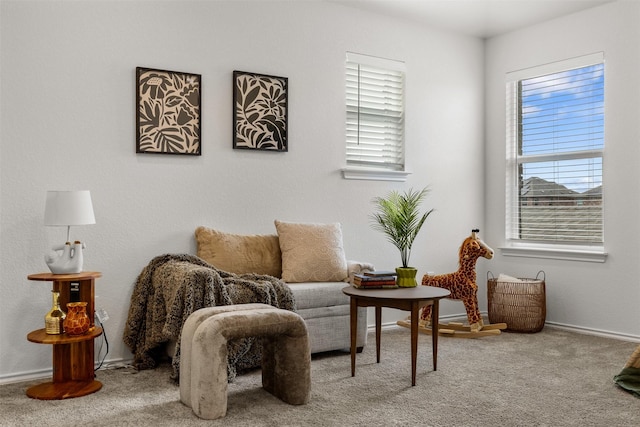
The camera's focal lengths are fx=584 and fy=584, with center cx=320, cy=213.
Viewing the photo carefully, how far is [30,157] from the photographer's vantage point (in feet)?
11.4

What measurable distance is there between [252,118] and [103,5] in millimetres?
1211

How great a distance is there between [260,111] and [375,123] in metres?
1.11

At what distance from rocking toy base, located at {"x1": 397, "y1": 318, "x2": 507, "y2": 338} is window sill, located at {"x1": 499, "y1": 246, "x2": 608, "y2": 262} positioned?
0.80 meters

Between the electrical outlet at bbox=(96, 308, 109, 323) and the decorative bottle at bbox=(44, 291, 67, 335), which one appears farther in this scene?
the electrical outlet at bbox=(96, 308, 109, 323)

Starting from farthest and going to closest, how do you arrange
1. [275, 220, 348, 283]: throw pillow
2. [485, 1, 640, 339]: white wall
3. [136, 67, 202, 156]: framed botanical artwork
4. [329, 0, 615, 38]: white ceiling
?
1. [329, 0, 615, 38]: white ceiling
2. [485, 1, 640, 339]: white wall
3. [275, 220, 348, 283]: throw pillow
4. [136, 67, 202, 156]: framed botanical artwork

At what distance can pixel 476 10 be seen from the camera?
15.9ft

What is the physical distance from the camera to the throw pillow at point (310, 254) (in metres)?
3.97

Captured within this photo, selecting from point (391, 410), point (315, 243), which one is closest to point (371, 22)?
point (315, 243)

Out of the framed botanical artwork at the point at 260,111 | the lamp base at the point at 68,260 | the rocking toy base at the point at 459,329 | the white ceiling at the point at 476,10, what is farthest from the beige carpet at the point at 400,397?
the white ceiling at the point at 476,10

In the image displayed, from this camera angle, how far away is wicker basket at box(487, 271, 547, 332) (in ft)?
15.5

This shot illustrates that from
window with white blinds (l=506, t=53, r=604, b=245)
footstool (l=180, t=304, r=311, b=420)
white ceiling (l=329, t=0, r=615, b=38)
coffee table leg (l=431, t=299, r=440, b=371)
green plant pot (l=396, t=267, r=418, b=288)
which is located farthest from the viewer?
window with white blinds (l=506, t=53, r=604, b=245)

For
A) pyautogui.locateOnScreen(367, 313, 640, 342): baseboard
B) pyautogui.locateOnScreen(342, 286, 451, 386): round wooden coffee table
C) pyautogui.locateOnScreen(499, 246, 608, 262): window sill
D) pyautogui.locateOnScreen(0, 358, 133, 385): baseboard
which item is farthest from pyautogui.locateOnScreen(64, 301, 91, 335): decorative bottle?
pyautogui.locateOnScreen(499, 246, 608, 262): window sill

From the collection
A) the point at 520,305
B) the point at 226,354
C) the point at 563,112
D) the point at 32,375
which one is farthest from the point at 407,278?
the point at 563,112

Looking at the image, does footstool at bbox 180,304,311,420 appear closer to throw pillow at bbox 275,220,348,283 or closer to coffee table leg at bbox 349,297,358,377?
coffee table leg at bbox 349,297,358,377
